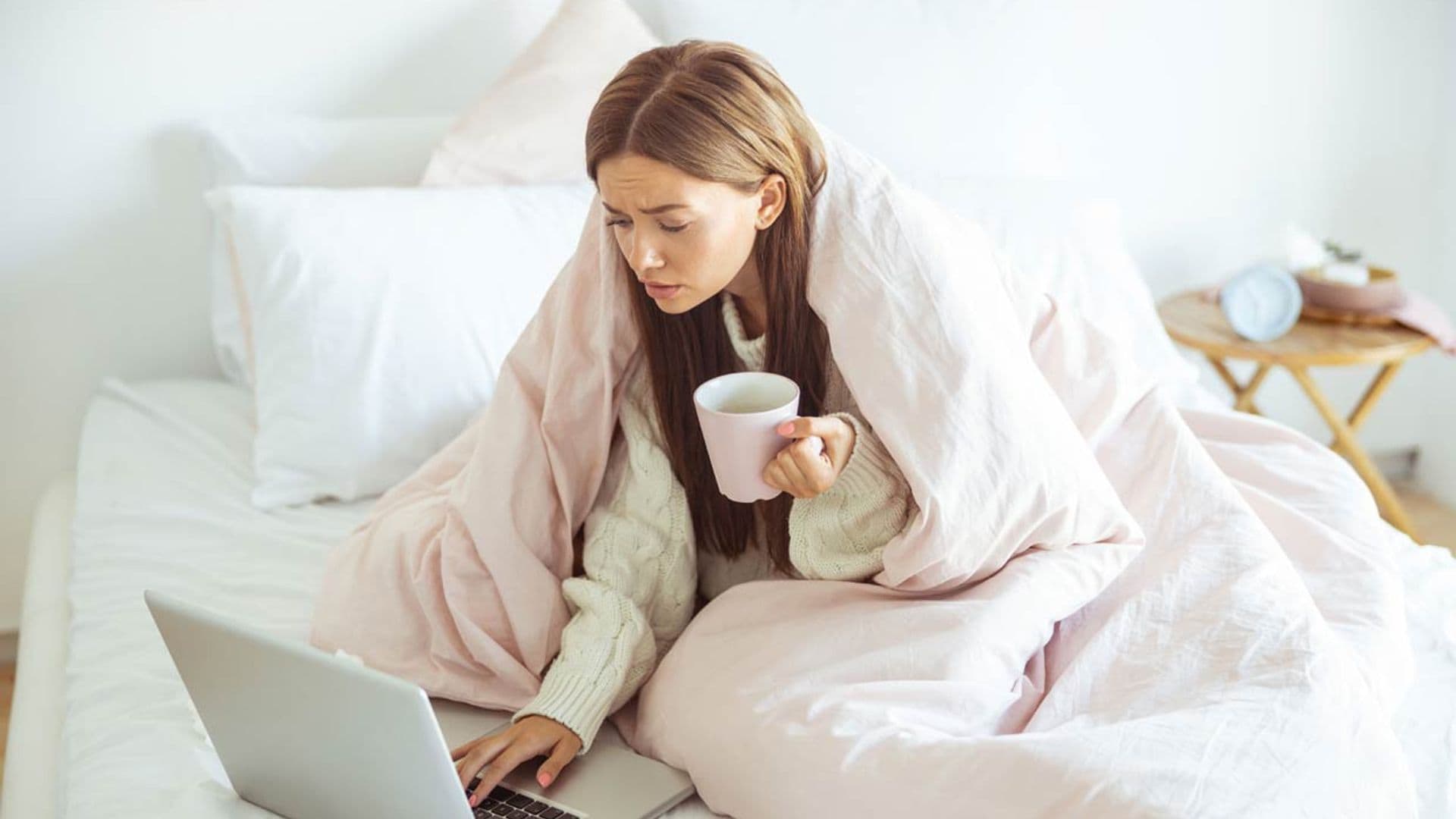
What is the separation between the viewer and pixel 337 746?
3.26ft

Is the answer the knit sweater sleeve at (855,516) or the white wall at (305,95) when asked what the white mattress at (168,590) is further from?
the knit sweater sleeve at (855,516)

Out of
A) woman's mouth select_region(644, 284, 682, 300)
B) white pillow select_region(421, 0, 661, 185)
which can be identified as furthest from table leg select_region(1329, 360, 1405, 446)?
woman's mouth select_region(644, 284, 682, 300)

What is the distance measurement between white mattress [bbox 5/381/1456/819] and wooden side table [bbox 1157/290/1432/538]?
2.28ft

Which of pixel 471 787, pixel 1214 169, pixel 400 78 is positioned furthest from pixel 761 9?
pixel 471 787

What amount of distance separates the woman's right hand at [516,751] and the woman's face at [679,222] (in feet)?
1.24

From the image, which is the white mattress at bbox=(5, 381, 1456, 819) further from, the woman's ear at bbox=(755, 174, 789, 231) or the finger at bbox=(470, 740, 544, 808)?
the woman's ear at bbox=(755, 174, 789, 231)

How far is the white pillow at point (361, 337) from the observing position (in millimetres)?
1713

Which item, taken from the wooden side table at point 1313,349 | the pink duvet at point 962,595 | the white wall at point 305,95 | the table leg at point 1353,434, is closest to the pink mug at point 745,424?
the pink duvet at point 962,595

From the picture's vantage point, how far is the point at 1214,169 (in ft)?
8.34

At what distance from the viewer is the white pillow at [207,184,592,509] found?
1713 mm

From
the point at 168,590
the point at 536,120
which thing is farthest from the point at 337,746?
the point at 536,120

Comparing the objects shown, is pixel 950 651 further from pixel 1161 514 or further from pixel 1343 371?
pixel 1343 371

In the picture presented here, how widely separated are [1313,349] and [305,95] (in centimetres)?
160

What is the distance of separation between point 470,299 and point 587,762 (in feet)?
2.41
